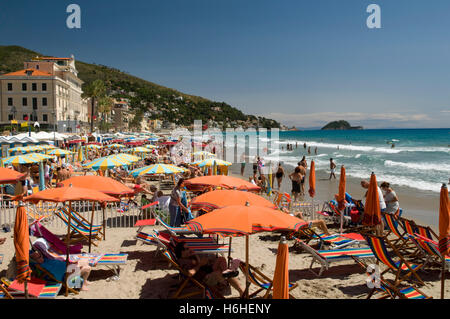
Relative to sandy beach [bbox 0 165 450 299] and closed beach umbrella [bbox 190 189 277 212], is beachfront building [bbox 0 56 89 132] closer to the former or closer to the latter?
sandy beach [bbox 0 165 450 299]

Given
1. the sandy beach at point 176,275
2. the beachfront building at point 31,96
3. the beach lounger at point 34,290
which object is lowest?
the sandy beach at point 176,275

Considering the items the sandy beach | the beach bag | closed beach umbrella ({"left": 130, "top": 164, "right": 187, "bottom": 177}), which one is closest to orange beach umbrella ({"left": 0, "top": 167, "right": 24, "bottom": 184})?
the sandy beach

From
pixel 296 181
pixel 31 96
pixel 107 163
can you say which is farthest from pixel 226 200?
pixel 31 96

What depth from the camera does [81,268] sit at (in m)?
5.37

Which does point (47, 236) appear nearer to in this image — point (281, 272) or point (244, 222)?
point (244, 222)

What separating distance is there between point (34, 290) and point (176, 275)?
2.15 m

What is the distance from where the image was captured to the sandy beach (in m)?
5.41

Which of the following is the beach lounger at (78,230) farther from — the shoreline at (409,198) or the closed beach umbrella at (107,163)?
the shoreline at (409,198)

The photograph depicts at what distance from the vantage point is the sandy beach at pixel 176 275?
541 cm

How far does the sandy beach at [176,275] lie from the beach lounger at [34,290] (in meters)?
0.30

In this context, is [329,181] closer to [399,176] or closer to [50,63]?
[399,176]

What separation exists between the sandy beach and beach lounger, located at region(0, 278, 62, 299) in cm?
30

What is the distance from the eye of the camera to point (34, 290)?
4.72 meters

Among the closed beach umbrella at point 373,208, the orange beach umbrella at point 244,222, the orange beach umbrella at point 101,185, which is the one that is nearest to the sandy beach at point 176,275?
the closed beach umbrella at point 373,208
